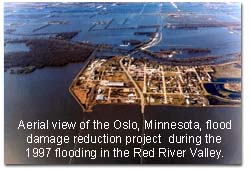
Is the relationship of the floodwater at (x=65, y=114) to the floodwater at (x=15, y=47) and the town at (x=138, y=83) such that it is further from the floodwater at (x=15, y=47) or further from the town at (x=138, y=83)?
the floodwater at (x=15, y=47)

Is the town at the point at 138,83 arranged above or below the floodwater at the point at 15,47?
below

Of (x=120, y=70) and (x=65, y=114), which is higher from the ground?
(x=120, y=70)

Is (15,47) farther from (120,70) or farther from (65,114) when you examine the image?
(120,70)

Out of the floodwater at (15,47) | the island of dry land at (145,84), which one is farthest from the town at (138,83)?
the floodwater at (15,47)

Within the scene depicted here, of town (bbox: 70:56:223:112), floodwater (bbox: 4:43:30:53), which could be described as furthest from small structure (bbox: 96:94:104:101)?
floodwater (bbox: 4:43:30:53)

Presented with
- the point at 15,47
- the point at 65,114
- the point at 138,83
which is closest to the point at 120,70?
the point at 138,83

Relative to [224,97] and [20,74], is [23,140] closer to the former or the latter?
[20,74]

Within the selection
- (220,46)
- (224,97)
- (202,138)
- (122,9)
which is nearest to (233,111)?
(224,97)

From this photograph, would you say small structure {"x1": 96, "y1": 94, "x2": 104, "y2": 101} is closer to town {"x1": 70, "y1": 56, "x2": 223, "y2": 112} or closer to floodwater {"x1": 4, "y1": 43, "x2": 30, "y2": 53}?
town {"x1": 70, "y1": 56, "x2": 223, "y2": 112}
